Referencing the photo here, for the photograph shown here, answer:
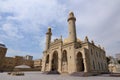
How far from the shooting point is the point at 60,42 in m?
32.2

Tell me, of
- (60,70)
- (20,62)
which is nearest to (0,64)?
(20,62)

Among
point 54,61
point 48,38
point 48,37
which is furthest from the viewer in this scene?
point 48,37

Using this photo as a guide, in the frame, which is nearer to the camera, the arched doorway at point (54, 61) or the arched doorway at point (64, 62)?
the arched doorway at point (64, 62)

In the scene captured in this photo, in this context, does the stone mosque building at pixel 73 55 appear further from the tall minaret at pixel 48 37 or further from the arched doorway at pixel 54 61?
the tall minaret at pixel 48 37

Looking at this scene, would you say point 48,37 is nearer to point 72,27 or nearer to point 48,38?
point 48,38

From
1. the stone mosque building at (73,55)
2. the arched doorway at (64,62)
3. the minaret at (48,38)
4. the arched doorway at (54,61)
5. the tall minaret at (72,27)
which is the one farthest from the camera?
the minaret at (48,38)

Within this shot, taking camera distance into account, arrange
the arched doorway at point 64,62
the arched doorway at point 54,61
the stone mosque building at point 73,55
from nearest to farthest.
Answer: the stone mosque building at point 73,55
the arched doorway at point 64,62
the arched doorway at point 54,61

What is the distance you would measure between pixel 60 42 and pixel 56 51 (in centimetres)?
379

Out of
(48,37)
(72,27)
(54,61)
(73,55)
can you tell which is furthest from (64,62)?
(48,37)

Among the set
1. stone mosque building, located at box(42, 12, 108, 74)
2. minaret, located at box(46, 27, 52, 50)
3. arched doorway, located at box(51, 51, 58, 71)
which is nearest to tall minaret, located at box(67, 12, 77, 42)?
stone mosque building, located at box(42, 12, 108, 74)

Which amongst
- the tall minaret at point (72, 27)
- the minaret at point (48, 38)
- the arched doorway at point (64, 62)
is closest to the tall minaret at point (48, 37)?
the minaret at point (48, 38)

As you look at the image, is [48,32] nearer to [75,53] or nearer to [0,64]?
[75,53]

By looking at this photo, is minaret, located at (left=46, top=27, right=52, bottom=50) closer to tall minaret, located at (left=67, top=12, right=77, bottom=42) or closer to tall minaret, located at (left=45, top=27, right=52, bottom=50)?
tall minaret, located at (left=45, top=27, right=52, bottom=50)

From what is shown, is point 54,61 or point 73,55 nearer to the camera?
point 73,55
